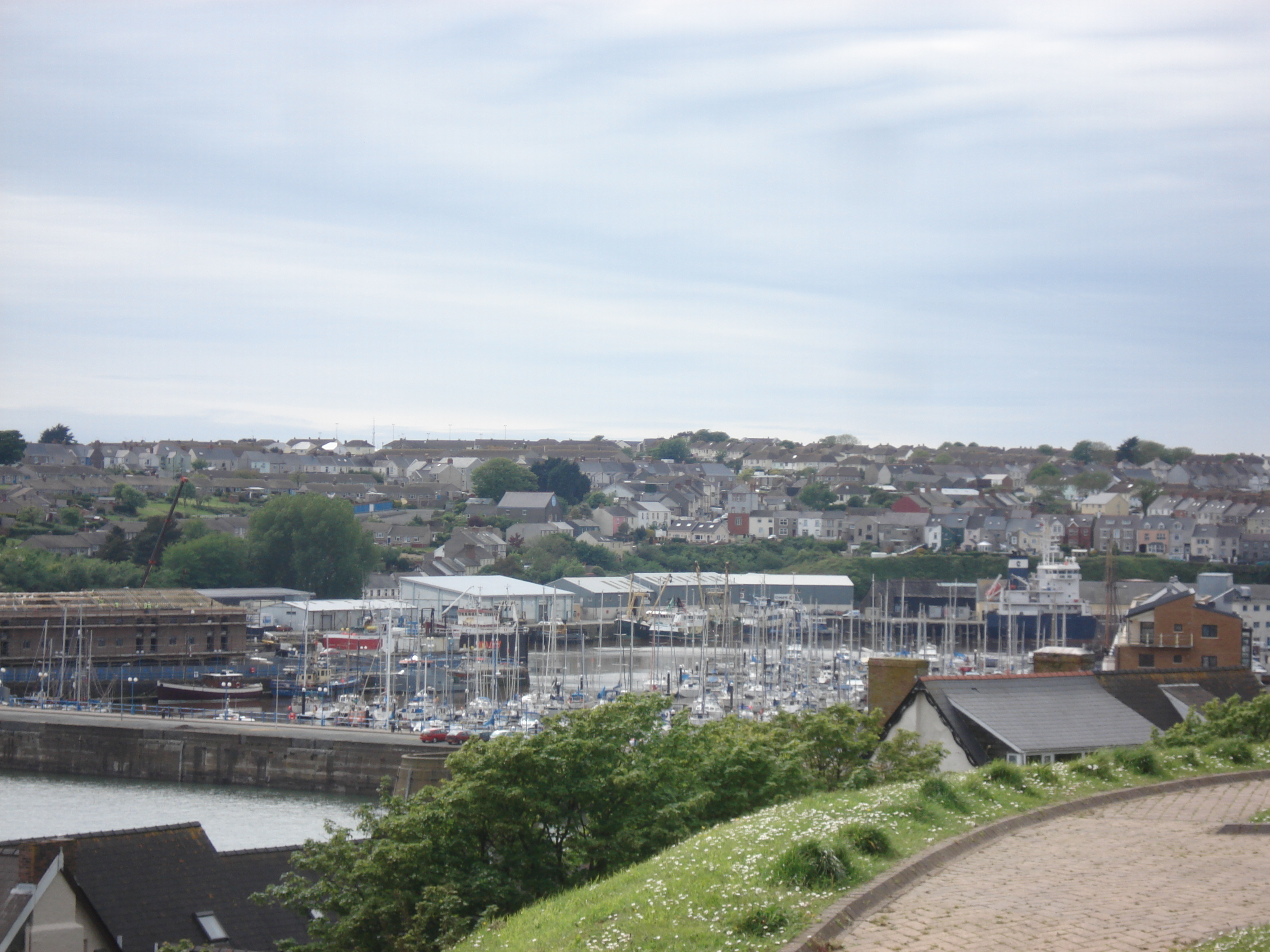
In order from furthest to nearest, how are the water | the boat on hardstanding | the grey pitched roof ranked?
1. the boat on hardstanding
2. the water
3. the grey pitched roof


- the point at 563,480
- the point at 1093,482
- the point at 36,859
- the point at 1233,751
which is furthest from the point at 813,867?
the point at 1093,482

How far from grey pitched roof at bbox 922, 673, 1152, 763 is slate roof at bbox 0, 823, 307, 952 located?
7.29 m

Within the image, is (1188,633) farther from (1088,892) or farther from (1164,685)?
(1088,892)

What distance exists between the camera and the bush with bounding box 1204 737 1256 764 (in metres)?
10.9

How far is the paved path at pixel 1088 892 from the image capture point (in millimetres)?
6059

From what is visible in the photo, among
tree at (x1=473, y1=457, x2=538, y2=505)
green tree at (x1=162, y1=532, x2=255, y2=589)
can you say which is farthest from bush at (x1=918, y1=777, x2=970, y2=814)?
tree at (x1=473, y1=457, x2=538, y2=505)

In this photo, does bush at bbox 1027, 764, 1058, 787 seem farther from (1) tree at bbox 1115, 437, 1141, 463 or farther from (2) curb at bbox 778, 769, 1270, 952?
(1) tree at bbox 1115, 437, 1141, 463

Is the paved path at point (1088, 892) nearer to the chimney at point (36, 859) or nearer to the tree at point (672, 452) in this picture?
the chimney at point (36, 859)

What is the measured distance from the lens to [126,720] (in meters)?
42.0

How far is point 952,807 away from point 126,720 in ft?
126

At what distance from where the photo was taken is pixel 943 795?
8883mm

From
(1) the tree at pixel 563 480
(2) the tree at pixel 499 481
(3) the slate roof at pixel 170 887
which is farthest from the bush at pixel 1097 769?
(1) the tree at pixel 563 480

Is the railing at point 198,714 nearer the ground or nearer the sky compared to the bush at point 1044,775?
nearer the ground

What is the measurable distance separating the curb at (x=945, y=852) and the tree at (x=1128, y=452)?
493 feet
